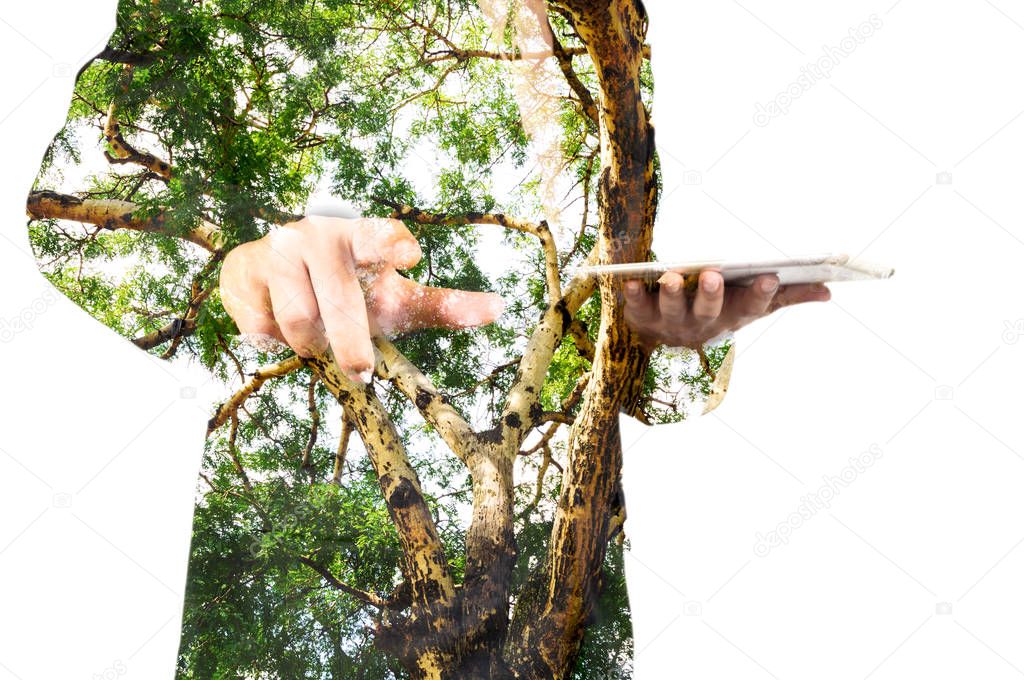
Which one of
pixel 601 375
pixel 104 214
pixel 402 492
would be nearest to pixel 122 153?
pixel 104 214

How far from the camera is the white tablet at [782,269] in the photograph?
167cm

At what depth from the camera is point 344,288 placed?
1.68 meters

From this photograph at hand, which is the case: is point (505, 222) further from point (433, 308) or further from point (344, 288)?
point (344, 288)

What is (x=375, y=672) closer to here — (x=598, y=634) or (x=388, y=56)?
(x=598, y=634)

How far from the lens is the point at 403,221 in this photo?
170 cm

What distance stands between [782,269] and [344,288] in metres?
0.77

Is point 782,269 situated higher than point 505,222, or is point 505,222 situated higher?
point 782,269

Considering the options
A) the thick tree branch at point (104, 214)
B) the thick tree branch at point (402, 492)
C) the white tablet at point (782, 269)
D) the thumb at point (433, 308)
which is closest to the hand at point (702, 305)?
the white tablet at point (782, 269)

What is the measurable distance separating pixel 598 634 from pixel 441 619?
0.34 m

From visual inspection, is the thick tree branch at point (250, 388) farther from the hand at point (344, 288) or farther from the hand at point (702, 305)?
the hand at point (702, 305)

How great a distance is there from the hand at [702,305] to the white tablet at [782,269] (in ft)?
0.05

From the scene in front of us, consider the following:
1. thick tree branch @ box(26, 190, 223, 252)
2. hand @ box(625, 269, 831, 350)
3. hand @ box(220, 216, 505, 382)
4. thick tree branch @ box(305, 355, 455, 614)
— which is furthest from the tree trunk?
thick tree branch @ box(26, 190, 223, 252)

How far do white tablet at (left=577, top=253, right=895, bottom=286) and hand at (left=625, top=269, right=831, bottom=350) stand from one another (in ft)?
0.05

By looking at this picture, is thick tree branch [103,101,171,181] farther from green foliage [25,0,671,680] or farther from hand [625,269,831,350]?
hand [625,269,831,350]
